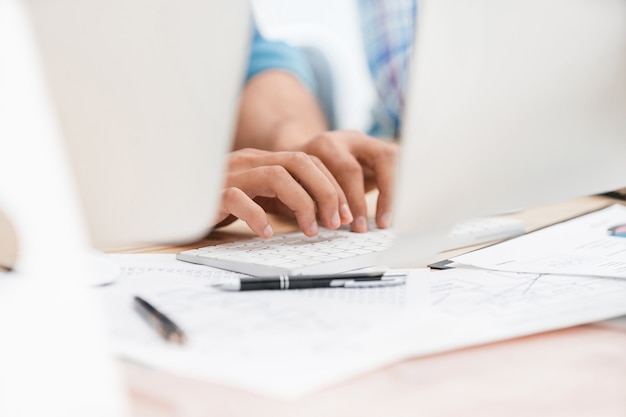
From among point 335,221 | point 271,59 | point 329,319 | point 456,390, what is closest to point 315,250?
point 335,221

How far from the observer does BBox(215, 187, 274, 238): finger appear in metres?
0.69

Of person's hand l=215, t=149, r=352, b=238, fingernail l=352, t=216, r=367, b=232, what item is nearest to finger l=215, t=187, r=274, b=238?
person's hand l=215, t=149, r=352, b=238

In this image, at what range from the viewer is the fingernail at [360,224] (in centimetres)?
75

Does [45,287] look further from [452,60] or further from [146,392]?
[452,60]

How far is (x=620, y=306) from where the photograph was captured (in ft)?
1.59

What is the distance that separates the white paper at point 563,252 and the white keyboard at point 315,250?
3cm

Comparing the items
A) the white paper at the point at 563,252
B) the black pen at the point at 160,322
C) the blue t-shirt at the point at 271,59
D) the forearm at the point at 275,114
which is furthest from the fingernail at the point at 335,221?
the blue t-shirt at the point at 271,59

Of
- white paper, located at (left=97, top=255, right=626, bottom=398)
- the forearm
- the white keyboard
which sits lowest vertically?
white paper, located at (left=97, top=255, right=626, bottom=398)

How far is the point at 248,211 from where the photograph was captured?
2.28 ft

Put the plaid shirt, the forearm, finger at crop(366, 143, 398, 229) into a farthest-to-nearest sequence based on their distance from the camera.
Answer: the plaid shirt, the forearm, finger at crop(366, 143, 398, 229)

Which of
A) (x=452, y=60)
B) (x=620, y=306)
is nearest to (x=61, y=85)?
(x=452, y=60)

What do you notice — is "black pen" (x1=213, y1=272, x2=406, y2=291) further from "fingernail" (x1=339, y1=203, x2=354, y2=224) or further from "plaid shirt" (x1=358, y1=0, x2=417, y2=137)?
"plaid shirt" (x1=358, y1=0, x2=417, y2=137)

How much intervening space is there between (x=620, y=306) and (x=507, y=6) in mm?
212

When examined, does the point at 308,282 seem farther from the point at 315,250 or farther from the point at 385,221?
the point at 385,221
